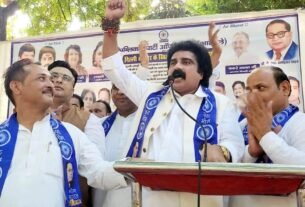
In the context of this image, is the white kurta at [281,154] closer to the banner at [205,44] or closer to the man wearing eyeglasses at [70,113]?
the man wearing eyeglasses at [70,113]

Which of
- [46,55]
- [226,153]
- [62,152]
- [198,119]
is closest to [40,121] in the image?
[62,152]

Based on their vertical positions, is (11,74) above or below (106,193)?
above

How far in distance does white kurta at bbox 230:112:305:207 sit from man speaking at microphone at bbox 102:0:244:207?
16 cm

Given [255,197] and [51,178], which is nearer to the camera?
[255,197]

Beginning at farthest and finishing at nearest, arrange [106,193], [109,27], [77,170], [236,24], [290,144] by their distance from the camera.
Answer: [236,24]
[106,193]
[109,27]
[77,170]
[290,144]

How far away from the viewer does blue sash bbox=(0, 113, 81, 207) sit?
246cm

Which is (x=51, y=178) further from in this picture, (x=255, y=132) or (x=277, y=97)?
(x=277, y=97)

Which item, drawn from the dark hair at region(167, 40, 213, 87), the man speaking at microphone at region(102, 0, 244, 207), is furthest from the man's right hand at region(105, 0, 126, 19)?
the dark hair at region(167, 40, 213, 87)

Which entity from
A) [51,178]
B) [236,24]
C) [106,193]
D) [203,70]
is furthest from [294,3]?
[51,178]

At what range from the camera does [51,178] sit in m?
2.45

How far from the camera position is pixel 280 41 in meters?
4.10

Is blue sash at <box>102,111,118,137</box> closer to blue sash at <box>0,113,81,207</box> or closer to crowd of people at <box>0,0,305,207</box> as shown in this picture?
crowd of people at <box>0,0,305,207</box>

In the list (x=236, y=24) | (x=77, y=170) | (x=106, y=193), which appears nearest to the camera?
(x=77, y=170)

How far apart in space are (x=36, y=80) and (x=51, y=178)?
658 millimetres
